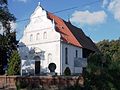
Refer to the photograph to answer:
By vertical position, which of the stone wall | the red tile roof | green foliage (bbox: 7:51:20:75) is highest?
the red tile roof

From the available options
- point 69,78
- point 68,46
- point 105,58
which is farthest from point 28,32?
point 105,58

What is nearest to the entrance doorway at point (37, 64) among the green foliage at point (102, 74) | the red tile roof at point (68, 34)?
the red tile roof at point (68, 34)

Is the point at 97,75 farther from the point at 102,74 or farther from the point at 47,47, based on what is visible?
the point at 47,47

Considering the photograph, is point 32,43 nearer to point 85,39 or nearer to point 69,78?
point 85,39

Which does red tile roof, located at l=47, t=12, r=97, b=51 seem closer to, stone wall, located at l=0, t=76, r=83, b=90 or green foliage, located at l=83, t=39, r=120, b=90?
stone wall, located at l=0, t=76, r=83, b=90

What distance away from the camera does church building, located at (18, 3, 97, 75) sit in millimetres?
54844

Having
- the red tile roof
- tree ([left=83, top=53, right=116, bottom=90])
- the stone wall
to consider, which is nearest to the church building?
the red tile roof

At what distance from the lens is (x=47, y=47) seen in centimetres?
5591

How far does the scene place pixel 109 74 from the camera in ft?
79.8

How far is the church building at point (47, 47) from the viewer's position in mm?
54844

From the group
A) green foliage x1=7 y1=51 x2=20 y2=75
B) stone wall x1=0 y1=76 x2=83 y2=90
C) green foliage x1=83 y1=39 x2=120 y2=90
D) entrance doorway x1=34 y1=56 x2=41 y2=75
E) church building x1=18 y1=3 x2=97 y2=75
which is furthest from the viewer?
entrance doorway x1=34 y1=56 x2=41 y2=75

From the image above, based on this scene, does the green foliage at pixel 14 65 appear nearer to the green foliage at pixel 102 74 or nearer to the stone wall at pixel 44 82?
the stone wall at pixel 44 82

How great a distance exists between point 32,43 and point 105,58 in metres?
34.0

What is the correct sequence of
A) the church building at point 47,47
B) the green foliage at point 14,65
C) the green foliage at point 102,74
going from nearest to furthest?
the green foliage at point 102,74 → the green foliage at point 14,65 → the church building at point 47,47
